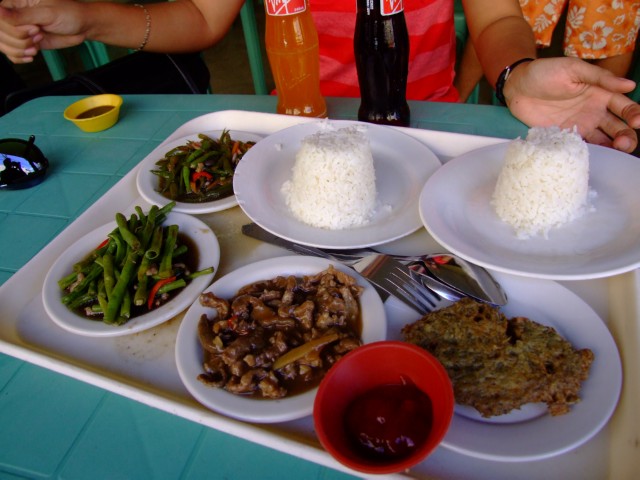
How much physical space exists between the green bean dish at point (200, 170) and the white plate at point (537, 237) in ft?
2.69

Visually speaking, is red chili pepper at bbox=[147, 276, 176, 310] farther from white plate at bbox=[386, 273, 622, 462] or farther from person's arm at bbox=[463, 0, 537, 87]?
person's arm at bbox=[463, 0, 537, 87]

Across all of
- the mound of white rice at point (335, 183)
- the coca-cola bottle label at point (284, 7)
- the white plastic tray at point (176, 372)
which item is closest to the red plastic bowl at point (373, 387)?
the white plastic tray at point (176, 372)

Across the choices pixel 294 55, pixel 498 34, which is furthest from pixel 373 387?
pixel 498 34

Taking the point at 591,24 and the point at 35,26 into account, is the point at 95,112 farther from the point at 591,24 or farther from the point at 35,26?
Answer: the point at 591,24

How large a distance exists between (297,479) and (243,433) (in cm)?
15

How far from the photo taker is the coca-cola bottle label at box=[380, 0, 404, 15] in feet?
5.31

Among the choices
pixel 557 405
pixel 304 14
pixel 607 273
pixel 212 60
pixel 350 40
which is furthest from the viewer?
pixel 212 60

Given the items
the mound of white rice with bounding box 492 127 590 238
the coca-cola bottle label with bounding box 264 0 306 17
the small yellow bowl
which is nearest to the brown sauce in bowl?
the small yellow bowl

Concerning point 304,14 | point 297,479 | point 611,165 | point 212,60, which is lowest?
point 212,60

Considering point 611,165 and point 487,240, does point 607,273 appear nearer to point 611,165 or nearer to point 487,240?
point 487,240

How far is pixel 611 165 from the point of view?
1470 mm

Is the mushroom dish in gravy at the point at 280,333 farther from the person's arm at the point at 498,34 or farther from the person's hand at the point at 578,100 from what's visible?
the person's arm at the point at 498,34

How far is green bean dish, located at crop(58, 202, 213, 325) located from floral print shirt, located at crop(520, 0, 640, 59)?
3415mm

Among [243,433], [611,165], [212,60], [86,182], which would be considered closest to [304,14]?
[86,182]
